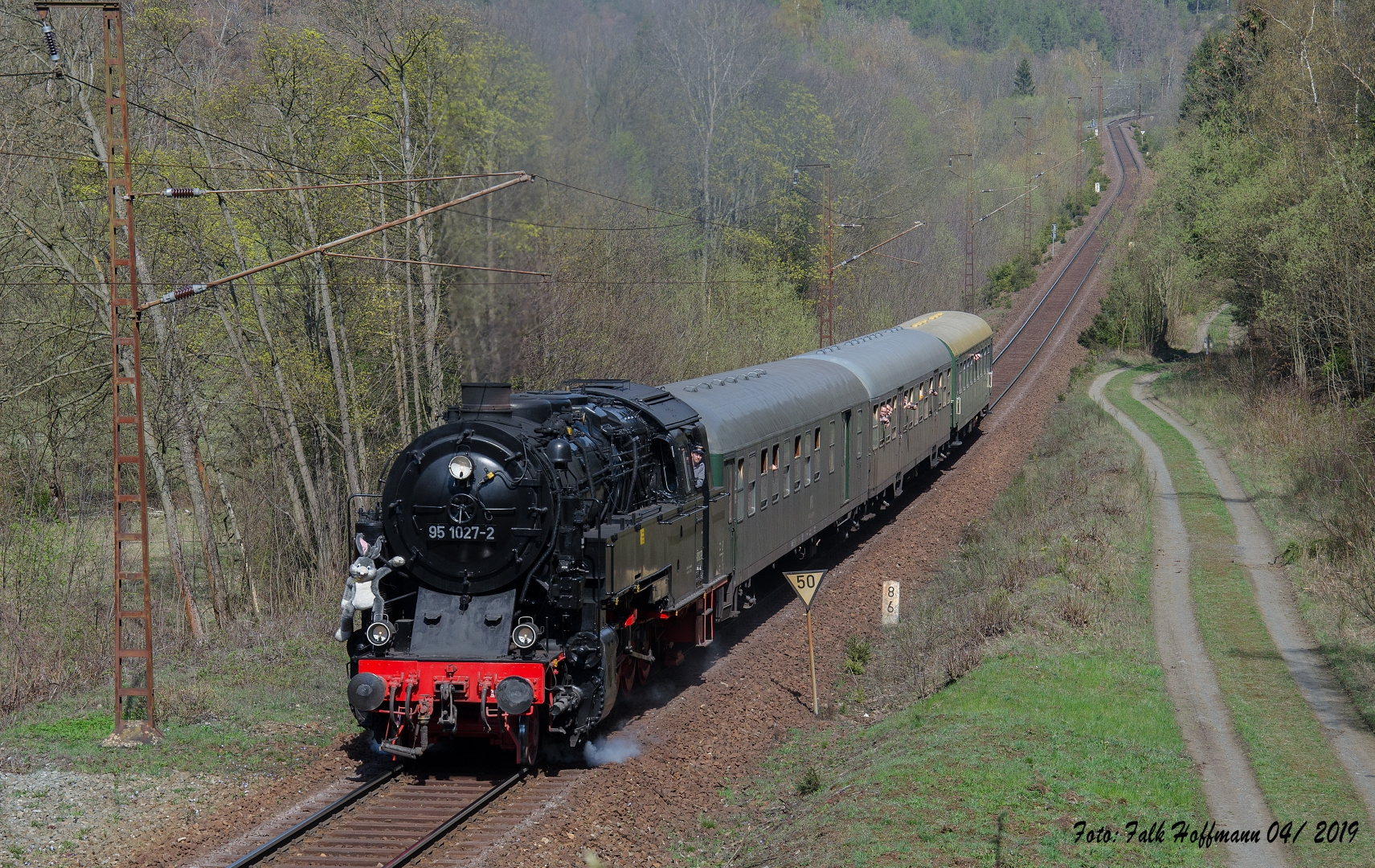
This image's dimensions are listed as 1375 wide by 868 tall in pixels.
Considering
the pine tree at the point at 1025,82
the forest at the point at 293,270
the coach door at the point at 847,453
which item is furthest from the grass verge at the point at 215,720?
the pine tree at the point at 1025,82

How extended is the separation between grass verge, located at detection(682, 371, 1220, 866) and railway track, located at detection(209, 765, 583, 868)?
1.83m

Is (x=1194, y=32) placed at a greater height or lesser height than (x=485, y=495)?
greater

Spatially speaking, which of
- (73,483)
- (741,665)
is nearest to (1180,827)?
(741,665)

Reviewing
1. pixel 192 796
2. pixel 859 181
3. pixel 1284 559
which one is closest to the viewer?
pixel 192 796

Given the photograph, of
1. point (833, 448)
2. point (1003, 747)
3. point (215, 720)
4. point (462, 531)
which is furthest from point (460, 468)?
point (833, 448)

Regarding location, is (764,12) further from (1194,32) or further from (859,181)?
(1194,32)

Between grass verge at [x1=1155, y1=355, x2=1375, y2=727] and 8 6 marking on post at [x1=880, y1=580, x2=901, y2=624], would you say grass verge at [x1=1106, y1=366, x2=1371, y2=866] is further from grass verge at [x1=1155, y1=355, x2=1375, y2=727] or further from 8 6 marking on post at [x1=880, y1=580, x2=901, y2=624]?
8 6 marking on post at [x1=880, y1=580, x2=901, y2=624]

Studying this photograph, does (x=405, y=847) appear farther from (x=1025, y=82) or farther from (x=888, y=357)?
(x=1025, y=82)

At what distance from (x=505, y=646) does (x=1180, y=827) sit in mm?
6286

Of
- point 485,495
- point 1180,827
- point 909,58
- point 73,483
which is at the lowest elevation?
point 73,483

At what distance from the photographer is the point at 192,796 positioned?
11469mm

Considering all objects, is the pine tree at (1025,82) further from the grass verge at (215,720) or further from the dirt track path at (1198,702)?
the grass verge at (215,720)

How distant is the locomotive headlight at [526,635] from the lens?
38.5ft

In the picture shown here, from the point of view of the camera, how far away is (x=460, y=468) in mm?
12078
